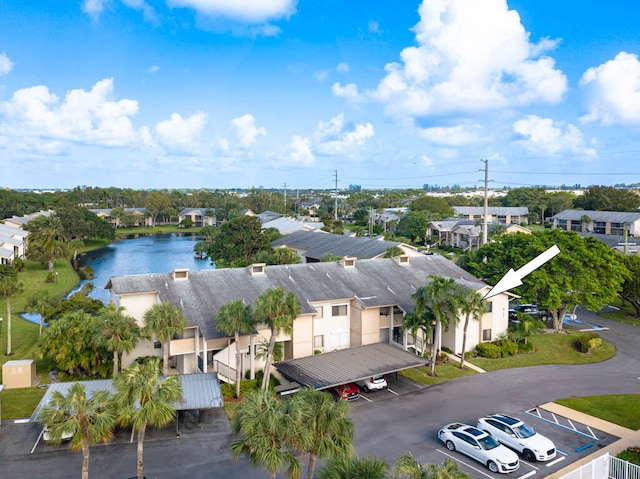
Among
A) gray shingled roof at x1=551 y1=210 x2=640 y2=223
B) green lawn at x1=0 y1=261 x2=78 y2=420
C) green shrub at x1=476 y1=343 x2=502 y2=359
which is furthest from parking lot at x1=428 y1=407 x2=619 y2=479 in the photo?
gray shingled roof at x1=551 y1=210 x2=640 y2=223

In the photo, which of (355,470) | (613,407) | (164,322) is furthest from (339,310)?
(355,470)

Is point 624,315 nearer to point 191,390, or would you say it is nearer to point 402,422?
point 402,422

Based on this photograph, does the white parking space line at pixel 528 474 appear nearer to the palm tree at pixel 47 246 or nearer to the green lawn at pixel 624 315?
the green lawn at pixel 624 315

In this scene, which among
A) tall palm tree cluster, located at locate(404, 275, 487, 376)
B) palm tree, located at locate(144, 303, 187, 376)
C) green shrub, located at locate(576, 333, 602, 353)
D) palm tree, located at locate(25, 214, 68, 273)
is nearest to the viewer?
palm tree, located at locate(144, 303, 187, 376)

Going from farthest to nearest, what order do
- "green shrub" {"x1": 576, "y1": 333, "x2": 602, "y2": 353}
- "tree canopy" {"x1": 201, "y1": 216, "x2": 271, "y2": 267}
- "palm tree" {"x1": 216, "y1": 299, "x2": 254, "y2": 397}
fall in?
"tree canopy" {"x1": 201, "y1": 216, "x2": 271, "y2": 267} < "green shrub" {"x1": 576, "y1": 333, "x2": 602, "y2": 353} < "palm tree" {"x1": 216, "y1": 299, "x2": 254, "y2": 397}

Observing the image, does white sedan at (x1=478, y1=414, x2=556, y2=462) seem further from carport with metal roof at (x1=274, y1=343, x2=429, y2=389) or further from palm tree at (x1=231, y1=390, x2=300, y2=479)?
palm tree at (x1=231, y1=390, x2=300, y2=479)

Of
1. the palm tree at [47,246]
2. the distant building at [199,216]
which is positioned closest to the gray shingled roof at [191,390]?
the palm tree at [47,246]
